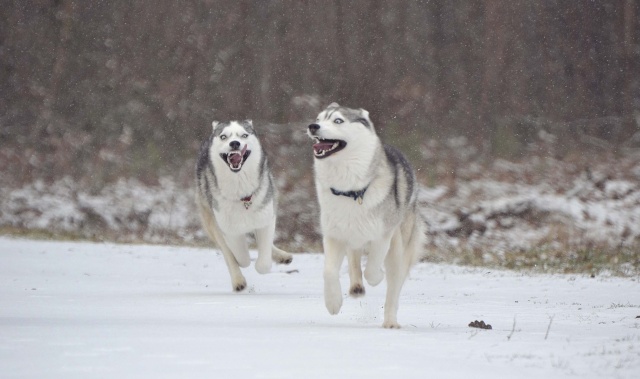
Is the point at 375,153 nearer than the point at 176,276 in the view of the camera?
Yes

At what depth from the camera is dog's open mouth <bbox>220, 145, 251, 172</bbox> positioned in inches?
352

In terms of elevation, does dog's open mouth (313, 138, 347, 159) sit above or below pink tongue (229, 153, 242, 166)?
above

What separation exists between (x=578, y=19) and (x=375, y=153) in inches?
724

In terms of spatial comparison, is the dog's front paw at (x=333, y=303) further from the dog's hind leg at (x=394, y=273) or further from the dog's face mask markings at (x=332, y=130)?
the dog's face mask markings at (x=332, y=130)

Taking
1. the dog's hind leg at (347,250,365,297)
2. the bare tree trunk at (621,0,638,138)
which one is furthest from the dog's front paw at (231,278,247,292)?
the bare tree trunk at (621,0,638,138)

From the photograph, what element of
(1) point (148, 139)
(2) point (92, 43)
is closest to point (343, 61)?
(1) point (148, 139)

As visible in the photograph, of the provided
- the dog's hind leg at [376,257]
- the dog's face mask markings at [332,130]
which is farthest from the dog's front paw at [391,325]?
the dog's face mask markings at [332,130]

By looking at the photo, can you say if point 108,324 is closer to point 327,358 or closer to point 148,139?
point 327,358

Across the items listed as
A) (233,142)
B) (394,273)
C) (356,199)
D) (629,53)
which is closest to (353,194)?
(356,199)

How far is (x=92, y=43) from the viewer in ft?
81.6

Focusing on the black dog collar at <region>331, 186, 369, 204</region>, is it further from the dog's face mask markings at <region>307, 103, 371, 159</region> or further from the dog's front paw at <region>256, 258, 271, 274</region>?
the dog's front paw at <region>256, 258, 271, 274</region>

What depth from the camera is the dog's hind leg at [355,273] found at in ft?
23.4

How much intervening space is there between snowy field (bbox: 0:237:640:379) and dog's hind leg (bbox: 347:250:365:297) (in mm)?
190

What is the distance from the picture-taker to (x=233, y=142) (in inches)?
350
